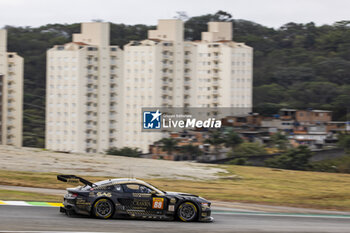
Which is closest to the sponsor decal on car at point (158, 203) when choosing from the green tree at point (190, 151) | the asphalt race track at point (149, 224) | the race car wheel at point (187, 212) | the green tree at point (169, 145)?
the asphalt race track at point (149, 224)

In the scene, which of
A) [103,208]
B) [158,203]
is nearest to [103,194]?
[103,208]

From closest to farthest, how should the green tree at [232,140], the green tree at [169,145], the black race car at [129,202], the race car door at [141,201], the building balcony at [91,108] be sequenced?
1. the black race car at [129,202]
2. the race car door at [141,201]
3. the green tree at [169,145]
4. the green tree at [232,140]
5. the building balcony at [91,108]

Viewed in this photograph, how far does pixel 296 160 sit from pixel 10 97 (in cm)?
4645

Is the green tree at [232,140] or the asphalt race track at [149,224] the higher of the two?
the green tree at [232,140]

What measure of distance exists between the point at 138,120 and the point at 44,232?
67912 millimetres

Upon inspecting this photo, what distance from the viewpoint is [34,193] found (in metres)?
21.9

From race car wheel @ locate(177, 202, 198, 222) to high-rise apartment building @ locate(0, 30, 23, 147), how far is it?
224ft

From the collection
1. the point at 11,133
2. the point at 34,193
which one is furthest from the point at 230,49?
the point at 34,193

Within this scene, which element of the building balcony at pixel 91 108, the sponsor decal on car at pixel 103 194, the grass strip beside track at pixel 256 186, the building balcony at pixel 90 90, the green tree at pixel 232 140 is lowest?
the grass strip beside track at pixel 256 186

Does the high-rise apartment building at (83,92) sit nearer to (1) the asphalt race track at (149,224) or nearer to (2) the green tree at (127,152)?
(2) the green tree at (127,152)

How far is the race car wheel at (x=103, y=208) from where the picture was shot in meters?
15.1

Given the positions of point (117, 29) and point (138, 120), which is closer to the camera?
point (138, 120)

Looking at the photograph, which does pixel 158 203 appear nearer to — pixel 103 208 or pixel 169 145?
pixel 103 208

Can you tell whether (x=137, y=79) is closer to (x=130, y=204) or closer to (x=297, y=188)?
(x=297, y=188)
